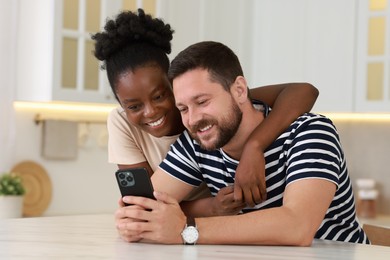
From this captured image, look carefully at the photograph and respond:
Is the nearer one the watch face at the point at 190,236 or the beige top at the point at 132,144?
the watch face at the point at 190,236

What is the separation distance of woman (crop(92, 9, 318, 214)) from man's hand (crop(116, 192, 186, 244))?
24 cm

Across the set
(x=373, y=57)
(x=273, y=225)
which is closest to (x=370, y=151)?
(x=373, y=57)

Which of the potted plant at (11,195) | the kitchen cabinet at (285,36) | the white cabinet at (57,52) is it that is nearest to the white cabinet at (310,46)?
the kitchen cabinet at (285,36)

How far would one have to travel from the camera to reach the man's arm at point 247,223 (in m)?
1.72

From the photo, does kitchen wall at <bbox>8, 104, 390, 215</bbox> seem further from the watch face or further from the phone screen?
the watch face

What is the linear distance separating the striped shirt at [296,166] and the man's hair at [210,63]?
22 cm

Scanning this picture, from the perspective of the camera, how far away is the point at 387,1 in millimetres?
4270

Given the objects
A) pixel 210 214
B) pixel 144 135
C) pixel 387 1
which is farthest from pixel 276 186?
pixel 387 1

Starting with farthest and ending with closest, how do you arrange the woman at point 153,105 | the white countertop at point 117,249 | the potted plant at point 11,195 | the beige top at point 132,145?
the potted plant at point 11,195
the beige top at point 132,145
the woman at point 153,105
the white countertop at point 117,249

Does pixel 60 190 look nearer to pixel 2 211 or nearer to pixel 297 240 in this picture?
pixel 2 211

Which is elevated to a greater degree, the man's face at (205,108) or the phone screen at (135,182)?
the man's face at (205,108)

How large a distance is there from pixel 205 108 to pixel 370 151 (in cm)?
298

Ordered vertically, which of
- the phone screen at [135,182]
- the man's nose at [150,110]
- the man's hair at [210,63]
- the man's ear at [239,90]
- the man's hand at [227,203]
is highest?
the man's hair at [210,63]

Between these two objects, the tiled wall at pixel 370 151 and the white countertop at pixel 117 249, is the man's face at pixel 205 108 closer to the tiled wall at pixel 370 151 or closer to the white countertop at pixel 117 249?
the white countertop at pixel 117 249
